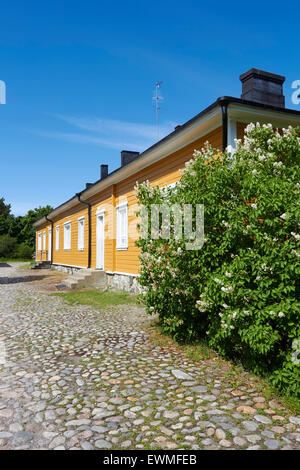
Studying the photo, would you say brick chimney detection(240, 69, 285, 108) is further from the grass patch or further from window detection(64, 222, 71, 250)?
window detection(64, 222, 71, 250)

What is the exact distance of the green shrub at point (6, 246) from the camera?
46875mm

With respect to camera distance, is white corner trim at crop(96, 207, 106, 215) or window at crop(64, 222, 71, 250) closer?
white corner trim at crop(96, 207, 106, 215)

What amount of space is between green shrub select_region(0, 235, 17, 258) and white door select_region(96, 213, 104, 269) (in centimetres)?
3671

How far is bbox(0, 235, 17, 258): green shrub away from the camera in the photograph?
4688cm

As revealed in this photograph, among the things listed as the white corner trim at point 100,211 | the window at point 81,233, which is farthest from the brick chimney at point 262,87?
the window at point 81,233

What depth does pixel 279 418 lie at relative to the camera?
299 centimetres

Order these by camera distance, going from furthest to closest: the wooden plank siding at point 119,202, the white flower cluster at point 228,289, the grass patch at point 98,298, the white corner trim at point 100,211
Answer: the white corner trim at point 100,211 < the grass patch at point 98,298 < the wooden plank siding at point 119,202 < the white flower cluster at point 228,289

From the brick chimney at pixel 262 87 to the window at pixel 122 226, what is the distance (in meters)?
5.55

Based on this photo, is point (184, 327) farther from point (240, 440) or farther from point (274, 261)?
point (240, 440)

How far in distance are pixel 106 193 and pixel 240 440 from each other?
11915mm

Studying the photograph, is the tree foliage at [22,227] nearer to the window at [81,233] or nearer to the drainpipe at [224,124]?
the window at [81,233]

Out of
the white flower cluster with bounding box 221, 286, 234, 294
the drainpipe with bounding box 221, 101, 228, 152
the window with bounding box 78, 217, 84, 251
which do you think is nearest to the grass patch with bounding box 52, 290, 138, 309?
the drainpipe with bounding box 221, 101, 228, 152

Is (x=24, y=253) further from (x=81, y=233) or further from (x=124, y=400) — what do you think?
(x=124, y=400)
